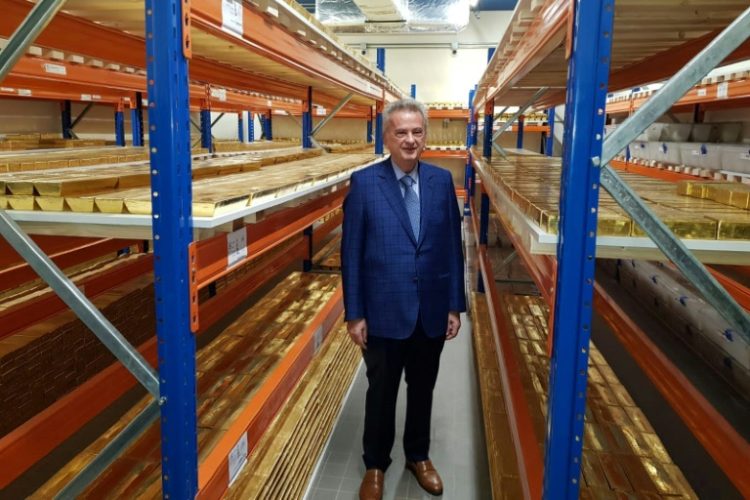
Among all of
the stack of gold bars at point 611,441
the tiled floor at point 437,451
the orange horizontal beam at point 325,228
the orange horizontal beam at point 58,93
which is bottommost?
the tiled floor at point 437,451

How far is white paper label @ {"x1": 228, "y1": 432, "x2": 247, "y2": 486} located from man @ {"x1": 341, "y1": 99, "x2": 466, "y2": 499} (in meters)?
0.68

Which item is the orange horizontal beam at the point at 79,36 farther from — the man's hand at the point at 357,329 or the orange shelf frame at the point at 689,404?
the orange shelf frame at the point at 689,404

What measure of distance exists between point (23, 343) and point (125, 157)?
4.28ft

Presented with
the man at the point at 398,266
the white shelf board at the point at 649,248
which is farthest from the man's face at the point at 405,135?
the white shelf board at the point at 649,248

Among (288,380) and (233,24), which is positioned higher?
(233,24)

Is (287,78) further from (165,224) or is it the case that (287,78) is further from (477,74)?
(477,74)

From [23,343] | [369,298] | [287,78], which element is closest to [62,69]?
[287,78]

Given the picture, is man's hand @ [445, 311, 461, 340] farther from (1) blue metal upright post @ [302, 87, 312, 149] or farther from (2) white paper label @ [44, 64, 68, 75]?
(1) blue metal upright post @ [302, 87, 312, 149]

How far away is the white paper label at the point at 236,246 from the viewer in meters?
1.95

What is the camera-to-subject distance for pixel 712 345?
4.04 m

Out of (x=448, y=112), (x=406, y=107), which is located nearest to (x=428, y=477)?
(x=406, y=107)

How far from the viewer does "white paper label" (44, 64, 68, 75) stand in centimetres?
357

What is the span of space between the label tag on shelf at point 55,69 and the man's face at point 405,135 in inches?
98.1

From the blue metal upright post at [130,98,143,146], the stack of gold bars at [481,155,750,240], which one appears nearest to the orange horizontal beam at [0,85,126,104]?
the blue metal upright post at [130,98,143,146]
